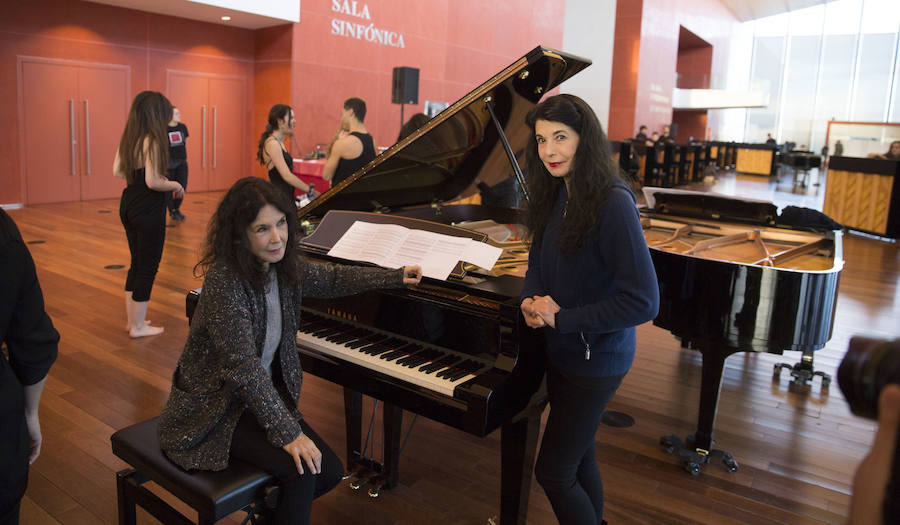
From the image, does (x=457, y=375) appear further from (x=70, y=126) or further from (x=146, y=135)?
(x=70, y=126)

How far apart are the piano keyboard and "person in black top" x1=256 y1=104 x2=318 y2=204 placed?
9.46ft

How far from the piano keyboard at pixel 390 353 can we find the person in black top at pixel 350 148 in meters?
2.66

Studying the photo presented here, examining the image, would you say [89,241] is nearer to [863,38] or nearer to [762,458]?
[762,458]

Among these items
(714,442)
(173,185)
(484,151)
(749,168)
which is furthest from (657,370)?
(749,168)

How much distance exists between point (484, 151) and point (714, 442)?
74.8 inches

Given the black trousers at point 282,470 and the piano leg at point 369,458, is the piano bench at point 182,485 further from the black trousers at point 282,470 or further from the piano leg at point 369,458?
the piano leg at point 369,458

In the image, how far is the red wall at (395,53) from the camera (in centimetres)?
1105

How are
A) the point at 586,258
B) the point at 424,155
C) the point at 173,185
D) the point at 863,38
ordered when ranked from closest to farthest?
1. the point at 586,258
2. the point at 424,155
3. the point at 173,185
4. the point at 863,38

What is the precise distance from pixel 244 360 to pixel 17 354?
0.51 m

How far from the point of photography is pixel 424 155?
9.86ft

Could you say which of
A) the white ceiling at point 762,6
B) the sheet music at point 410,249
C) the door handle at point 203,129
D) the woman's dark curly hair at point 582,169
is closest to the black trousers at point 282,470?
the sheet music at point 410,249

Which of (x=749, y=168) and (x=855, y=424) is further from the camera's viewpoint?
(x=749, y=168)

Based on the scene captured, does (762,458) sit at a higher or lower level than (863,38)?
lower

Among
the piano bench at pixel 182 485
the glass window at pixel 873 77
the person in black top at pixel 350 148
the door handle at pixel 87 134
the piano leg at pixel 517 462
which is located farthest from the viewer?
the glass window at pixel 873 77
